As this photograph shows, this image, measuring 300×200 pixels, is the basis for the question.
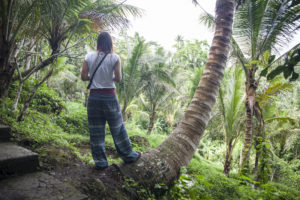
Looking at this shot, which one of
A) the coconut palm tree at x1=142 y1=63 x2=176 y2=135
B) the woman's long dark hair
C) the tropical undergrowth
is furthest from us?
the coconut palm tree at x1=142 y1=63 x2=176 y2=135

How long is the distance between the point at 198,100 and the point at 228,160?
452 centimetres

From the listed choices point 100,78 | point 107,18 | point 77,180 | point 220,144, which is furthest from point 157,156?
point 220,144

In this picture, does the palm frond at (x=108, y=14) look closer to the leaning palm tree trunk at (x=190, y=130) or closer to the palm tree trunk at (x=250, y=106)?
the leaning palm tree trunk at (x=190, y=130)

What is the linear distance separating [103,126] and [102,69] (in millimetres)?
710

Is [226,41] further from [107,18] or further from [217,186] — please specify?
[107,18]

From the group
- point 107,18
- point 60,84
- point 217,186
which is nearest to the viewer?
point 217,186

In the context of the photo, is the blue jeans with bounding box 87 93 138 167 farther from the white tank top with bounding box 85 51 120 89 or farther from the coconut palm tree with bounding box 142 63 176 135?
the coconut palm tree with bounding box 142 63 176 135

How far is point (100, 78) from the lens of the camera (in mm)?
2219

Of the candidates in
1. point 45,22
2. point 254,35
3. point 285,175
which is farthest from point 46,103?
point 285,175

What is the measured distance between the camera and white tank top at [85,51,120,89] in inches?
87.3

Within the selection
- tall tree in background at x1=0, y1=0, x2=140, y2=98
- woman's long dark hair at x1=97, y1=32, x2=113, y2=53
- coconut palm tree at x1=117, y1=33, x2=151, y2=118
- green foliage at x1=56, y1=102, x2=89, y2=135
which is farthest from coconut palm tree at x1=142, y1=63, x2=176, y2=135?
woman's long dark hair at x1=97, y1=32, x2=113, y2=53

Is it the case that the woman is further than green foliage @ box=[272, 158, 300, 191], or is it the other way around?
green foliage @ box=[272, 158, 300, 191]

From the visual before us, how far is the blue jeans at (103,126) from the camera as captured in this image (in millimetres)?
2197

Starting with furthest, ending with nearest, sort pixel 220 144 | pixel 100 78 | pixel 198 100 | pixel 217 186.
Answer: pixel 220 144 → pixel 217 186 → pixel 198 100 → pixel 100 78
